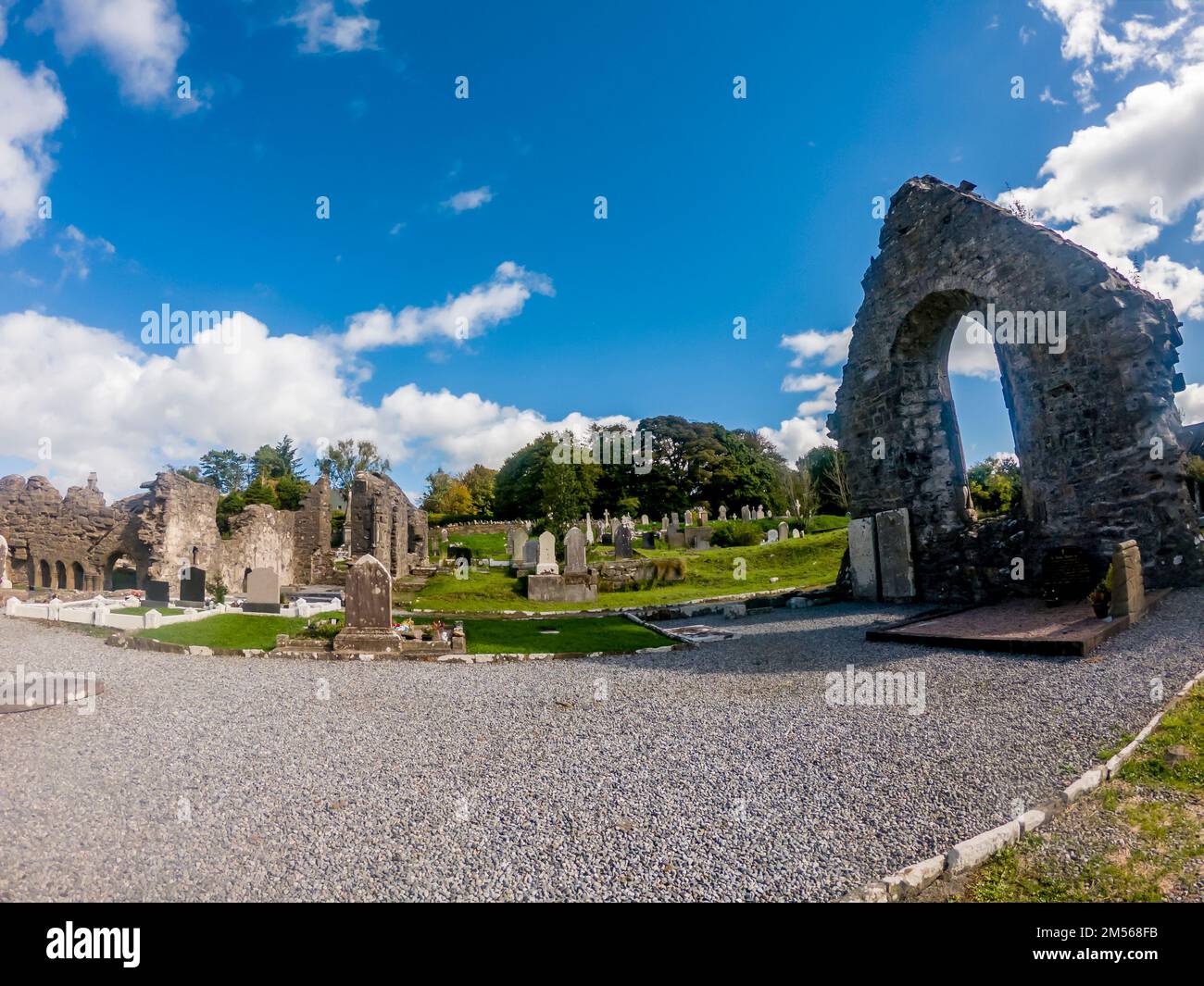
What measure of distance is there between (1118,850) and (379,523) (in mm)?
27515

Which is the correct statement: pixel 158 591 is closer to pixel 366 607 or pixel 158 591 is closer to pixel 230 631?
pixel 230 631

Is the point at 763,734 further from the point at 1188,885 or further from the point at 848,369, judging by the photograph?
the point at 848,369

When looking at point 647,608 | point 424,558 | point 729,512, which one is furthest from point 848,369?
point 729,512

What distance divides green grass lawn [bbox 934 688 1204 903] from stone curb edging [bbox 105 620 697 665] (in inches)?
267

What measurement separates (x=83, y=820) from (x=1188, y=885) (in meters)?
5.92

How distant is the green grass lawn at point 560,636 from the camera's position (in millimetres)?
10398

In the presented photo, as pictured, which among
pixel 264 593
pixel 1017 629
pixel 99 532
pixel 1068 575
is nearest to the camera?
pixel 1017 629

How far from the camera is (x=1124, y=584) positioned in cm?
788

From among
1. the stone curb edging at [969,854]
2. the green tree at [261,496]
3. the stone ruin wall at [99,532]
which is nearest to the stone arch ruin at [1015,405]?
the stone curb edging at [969,854]

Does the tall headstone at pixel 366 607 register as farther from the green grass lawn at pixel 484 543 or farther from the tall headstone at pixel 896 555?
the green grass lawn at pixel 484 543

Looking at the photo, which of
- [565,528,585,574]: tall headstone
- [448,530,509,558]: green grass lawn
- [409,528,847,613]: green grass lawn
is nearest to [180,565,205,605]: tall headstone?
[409,528,847,613]: green grass lawn

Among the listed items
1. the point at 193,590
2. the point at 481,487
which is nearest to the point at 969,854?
the point at 193,590

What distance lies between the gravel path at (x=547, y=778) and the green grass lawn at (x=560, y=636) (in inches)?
104
